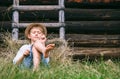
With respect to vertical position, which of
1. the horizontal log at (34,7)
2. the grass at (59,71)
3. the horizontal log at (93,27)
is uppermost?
the horizontal log at (34,7)

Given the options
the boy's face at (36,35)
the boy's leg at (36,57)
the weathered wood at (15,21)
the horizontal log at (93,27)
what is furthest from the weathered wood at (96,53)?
the boy's leg at (36,57)

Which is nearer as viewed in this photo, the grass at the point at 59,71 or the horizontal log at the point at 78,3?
the grass at the point at 59,71

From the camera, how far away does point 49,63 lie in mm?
5234

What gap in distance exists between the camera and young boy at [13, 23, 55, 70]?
A: 4871 millimetres

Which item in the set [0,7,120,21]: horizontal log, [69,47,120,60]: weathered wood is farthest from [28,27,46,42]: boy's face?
[0,7,120,21]: horizontal log

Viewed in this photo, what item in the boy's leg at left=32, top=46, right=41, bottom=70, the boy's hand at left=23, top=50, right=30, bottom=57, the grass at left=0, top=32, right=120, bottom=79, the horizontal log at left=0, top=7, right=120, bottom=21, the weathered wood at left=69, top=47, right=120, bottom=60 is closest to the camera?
the grass at left=0, top=32, right=120, bottom=79

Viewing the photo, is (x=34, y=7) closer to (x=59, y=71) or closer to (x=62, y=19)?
(x=62, y=19)

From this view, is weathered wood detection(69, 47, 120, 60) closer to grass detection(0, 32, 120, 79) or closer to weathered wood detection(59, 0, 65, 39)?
weathered wood detection(59, 0, 65, 39)

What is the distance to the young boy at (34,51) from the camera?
4871 mm

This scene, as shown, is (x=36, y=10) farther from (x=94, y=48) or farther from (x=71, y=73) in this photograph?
(x=71, y=73)

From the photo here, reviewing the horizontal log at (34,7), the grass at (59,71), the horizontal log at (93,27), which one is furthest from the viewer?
the horizontal log at (93,27)

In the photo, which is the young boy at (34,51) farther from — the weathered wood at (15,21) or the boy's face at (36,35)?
the weathered wood at (15,21)

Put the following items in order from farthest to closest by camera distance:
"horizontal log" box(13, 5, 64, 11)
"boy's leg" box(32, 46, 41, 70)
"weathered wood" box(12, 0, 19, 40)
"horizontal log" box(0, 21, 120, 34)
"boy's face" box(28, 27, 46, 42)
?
"horizontal log" box(0, 21, 120, 34)
"horizontal log" box(13, 5, 64, 11)
"weathered wood" box(12, 0, 19, 40)
"boy's face" box(28, 27, 46, 42)
"boy's leg" box(32, 46, 41, 70)

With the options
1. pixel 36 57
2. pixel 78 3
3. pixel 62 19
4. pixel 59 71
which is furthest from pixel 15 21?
pixel 59 71
